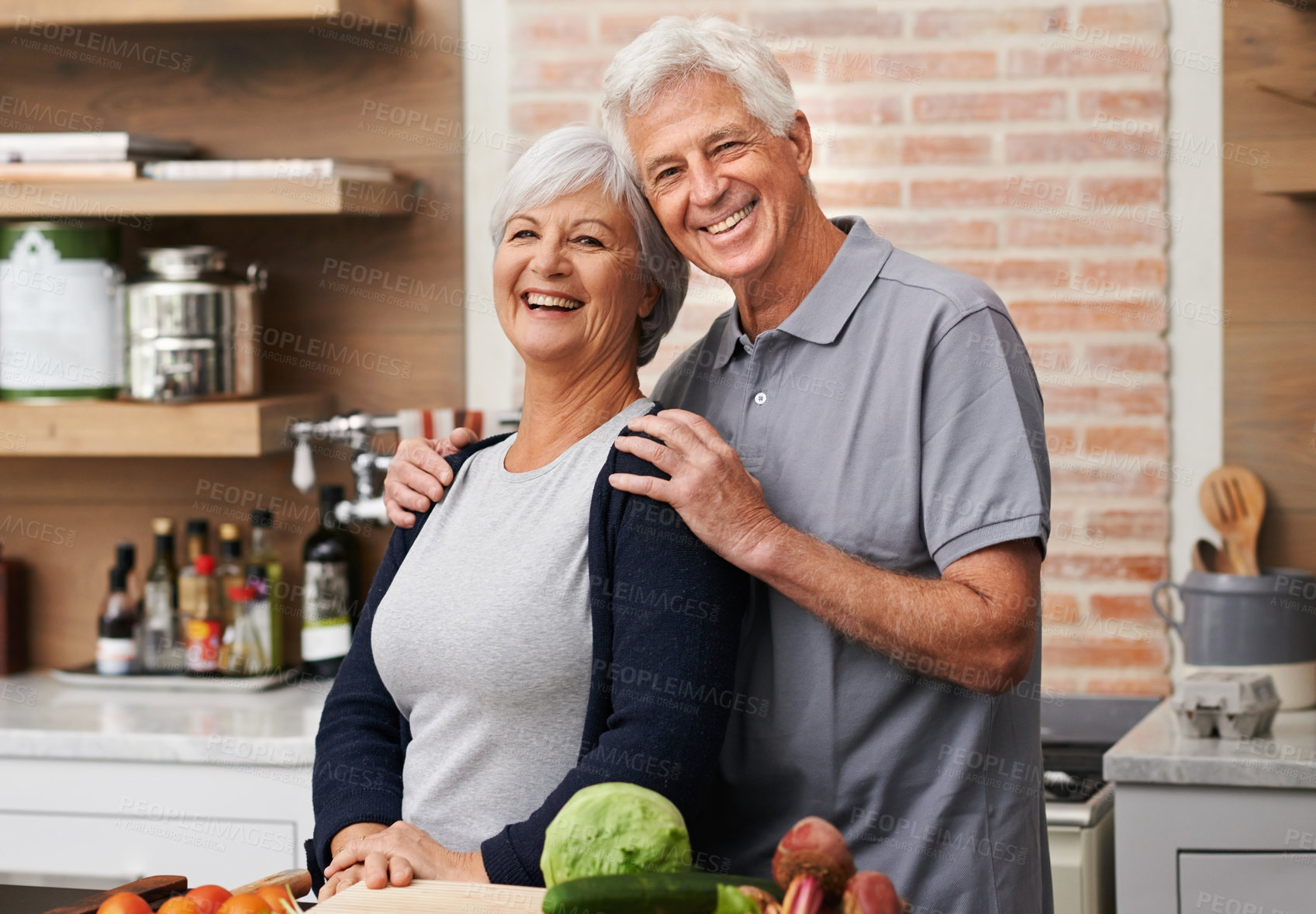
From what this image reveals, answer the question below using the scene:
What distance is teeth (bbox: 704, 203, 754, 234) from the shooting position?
1.31 metres

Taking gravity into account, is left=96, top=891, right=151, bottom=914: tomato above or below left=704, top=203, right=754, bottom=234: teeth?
below

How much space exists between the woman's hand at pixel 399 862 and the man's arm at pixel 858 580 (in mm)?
350

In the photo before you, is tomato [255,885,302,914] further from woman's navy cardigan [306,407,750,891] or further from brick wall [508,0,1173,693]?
brick wall [508,0,1173,693]

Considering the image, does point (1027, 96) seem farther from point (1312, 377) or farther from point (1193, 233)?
point (1312, 377)

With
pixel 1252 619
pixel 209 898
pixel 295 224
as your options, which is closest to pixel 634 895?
pixel 209 898

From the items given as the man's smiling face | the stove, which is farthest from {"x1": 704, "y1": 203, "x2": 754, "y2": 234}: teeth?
the stove

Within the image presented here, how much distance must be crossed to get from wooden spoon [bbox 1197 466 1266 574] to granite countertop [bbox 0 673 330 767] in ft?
5.11

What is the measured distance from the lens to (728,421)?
1.38 meters

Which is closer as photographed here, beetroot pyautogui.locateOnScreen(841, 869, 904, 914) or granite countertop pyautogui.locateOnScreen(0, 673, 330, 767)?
beetroot pyautogui.locateOnScreen(841, 869, 904, 914)

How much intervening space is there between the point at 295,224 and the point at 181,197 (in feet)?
1.03

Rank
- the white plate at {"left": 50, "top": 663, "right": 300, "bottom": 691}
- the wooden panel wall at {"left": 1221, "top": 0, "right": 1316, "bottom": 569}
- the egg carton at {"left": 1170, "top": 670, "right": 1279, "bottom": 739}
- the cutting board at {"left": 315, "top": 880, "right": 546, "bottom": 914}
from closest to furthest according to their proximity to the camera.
A: the cutting board at {"left": 315, "top": 880, "right": 546, "bottom": 914}
the egg carton at {"left": 1170, "top": 670, "right": 1279, "bottom": 739}
the wooden panel wall at {"left": 1221, "top": 0, "right": 1316, "bottom": 569}
the white plate at {"left": 50, "top": 663, "right": 300, "bottom": 691}

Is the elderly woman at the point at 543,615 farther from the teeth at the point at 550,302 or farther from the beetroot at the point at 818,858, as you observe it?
the beetroot at the point at 818,858

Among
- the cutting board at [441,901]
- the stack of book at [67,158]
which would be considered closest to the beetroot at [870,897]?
the cutting board at [441,901]

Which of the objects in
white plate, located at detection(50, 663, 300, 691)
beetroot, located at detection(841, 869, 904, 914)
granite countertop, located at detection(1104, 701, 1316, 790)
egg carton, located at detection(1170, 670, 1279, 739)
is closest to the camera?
beetroot, located at detection(841, 869, 904, 914)
